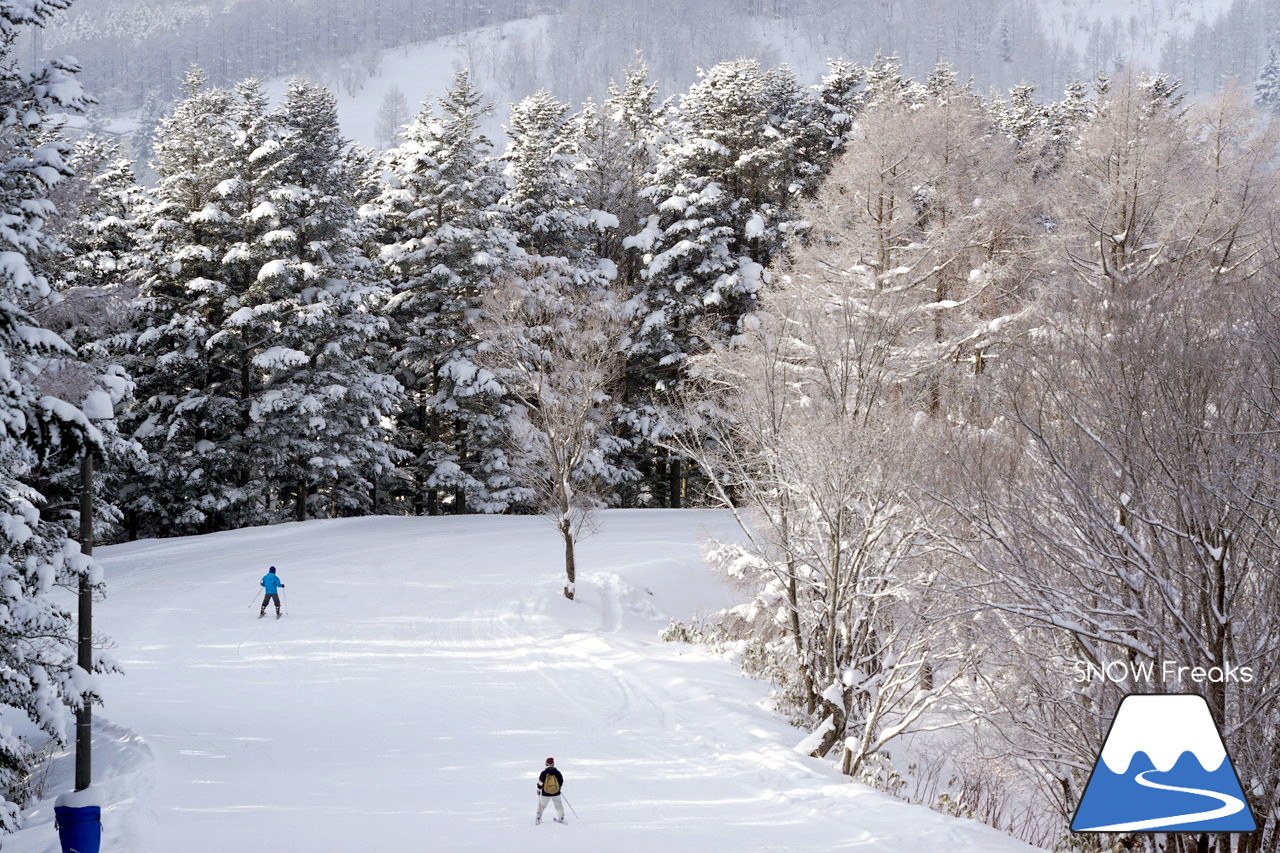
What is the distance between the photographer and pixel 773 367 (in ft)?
52.3

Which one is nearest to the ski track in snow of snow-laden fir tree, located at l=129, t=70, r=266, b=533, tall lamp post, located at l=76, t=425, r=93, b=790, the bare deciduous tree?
tall lamp post, located at l=76, t=425, r=93, b=790

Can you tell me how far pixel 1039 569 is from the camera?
10.4 m

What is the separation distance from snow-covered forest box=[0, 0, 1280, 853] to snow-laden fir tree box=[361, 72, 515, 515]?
16 cm

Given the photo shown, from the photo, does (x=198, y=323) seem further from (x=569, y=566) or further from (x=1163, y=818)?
(x=1163, y=818)

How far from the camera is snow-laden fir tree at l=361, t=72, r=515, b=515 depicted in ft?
101

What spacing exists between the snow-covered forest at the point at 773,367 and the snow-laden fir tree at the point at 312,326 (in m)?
0.19

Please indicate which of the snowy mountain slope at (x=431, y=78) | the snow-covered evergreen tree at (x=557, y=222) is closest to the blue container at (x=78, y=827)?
the snow-covered evergreen tree at (x=557, y=222)

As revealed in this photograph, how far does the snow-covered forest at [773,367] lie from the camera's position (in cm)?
884

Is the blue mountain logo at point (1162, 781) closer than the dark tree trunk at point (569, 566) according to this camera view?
Yes

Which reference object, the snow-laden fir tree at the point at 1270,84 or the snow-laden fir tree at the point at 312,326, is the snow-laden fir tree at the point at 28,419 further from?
the snow-laden fir tree at the point at 1270,84

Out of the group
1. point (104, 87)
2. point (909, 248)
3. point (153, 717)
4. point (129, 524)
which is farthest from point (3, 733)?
point (104, 87)

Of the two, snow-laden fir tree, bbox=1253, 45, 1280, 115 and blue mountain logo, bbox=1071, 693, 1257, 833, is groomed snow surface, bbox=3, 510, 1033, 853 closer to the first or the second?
blue mountain logo, bbox=1071, 693, 1257, 833

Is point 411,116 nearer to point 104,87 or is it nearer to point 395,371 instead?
point 104,87

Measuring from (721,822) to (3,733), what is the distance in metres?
7.76
